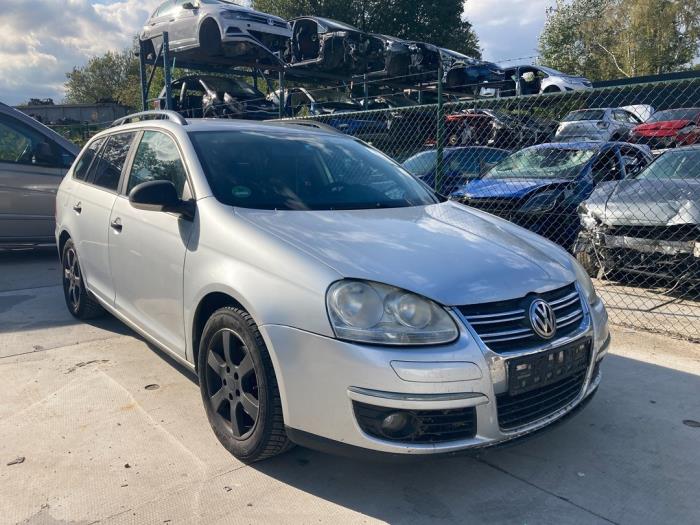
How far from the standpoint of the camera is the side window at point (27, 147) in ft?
23.3

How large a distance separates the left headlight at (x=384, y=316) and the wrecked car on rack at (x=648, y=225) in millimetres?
3934

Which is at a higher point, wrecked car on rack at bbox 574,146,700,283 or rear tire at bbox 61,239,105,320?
wrecked car on rack at bbox 574,146,700,283

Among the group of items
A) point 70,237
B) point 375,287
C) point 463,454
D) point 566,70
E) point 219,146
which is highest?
point 566,70

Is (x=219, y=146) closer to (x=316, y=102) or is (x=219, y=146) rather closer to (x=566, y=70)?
(x=316, y=102)

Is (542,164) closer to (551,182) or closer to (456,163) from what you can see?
(551,182)

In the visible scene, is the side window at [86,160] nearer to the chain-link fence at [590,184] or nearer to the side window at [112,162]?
the side window at [112,162]

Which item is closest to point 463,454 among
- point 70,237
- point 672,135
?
point 70,237

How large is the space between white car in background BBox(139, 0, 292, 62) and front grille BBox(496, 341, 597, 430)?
30.6ft

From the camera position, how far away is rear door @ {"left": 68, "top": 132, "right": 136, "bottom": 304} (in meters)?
4.05

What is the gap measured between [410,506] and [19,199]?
258 inches

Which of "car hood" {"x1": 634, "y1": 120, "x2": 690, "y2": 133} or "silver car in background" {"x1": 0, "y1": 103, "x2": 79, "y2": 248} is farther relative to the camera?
"car hood" {"x1": 634, "y1": 120, "x2": 690, "y2": 133}

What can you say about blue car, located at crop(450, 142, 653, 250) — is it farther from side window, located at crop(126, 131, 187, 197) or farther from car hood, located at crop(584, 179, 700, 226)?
side window, located at crop(126, 131, 187, 197)

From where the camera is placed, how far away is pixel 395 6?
102 ft

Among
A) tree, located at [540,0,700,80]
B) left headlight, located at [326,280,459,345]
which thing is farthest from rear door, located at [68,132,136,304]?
tree, located at [540,0,700,80]
